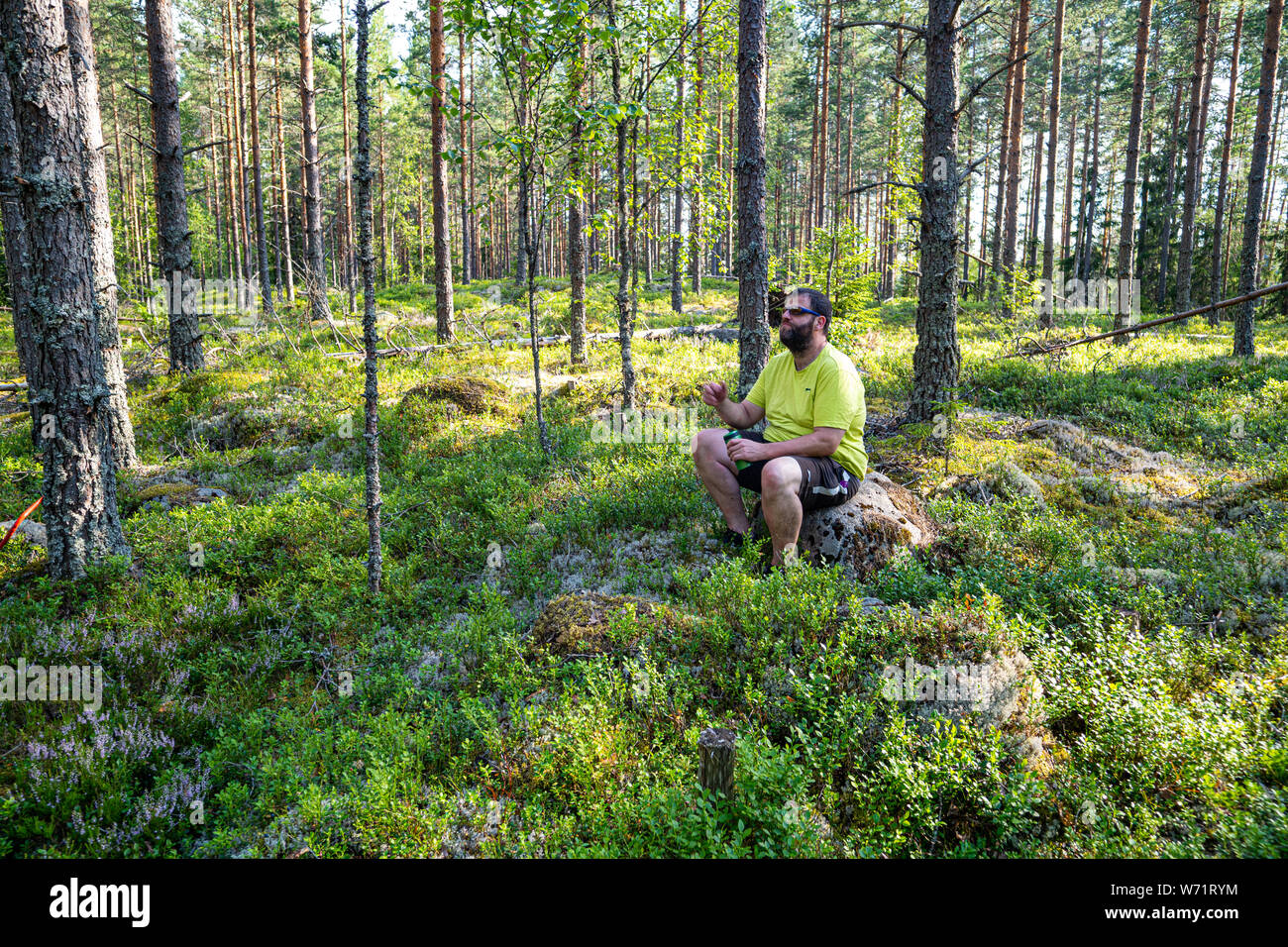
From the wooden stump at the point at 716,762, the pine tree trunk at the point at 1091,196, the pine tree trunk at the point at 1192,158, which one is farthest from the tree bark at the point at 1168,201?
the wooden stump at the point at 716,762

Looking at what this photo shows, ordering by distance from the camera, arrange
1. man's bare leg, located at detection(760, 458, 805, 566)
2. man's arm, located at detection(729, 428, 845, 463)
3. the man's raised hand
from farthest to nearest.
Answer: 1. the man's raised hand
2. man's arm, located at detection(729, 428, 845, 463)
3. man's bare leg, located at detection(760, 458, 805, 566)

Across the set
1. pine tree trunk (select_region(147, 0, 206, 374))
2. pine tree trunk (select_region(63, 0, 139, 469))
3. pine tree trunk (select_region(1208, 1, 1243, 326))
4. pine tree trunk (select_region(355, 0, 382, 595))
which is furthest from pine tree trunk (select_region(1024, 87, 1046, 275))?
pine tree trunk (select_region(63, 0, 139, 469))

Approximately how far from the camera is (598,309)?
20.2m

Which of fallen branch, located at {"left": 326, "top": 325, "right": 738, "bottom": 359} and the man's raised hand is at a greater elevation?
fallen branch, located at {"left": 326, "top": 325, "right": 738, "bottom": 359}

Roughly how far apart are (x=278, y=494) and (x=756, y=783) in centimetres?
615

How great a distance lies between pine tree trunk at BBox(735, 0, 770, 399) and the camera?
6680 mm

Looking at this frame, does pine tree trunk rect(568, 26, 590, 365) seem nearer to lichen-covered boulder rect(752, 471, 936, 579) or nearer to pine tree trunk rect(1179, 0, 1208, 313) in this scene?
lichen-covered boulder rect(752, 471, 936, 579)

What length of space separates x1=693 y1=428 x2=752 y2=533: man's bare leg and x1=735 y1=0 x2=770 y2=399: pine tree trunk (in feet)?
6.60

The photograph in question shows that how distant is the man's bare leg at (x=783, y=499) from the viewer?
4453 millimetres

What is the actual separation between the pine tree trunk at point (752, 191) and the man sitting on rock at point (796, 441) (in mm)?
1935

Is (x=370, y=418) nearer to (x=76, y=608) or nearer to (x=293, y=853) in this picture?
(x=76, y=608)

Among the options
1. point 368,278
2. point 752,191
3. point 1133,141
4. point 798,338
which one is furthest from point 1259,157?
point 368,278

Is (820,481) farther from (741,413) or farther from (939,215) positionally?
(939,215)

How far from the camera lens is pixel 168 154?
998 cm
